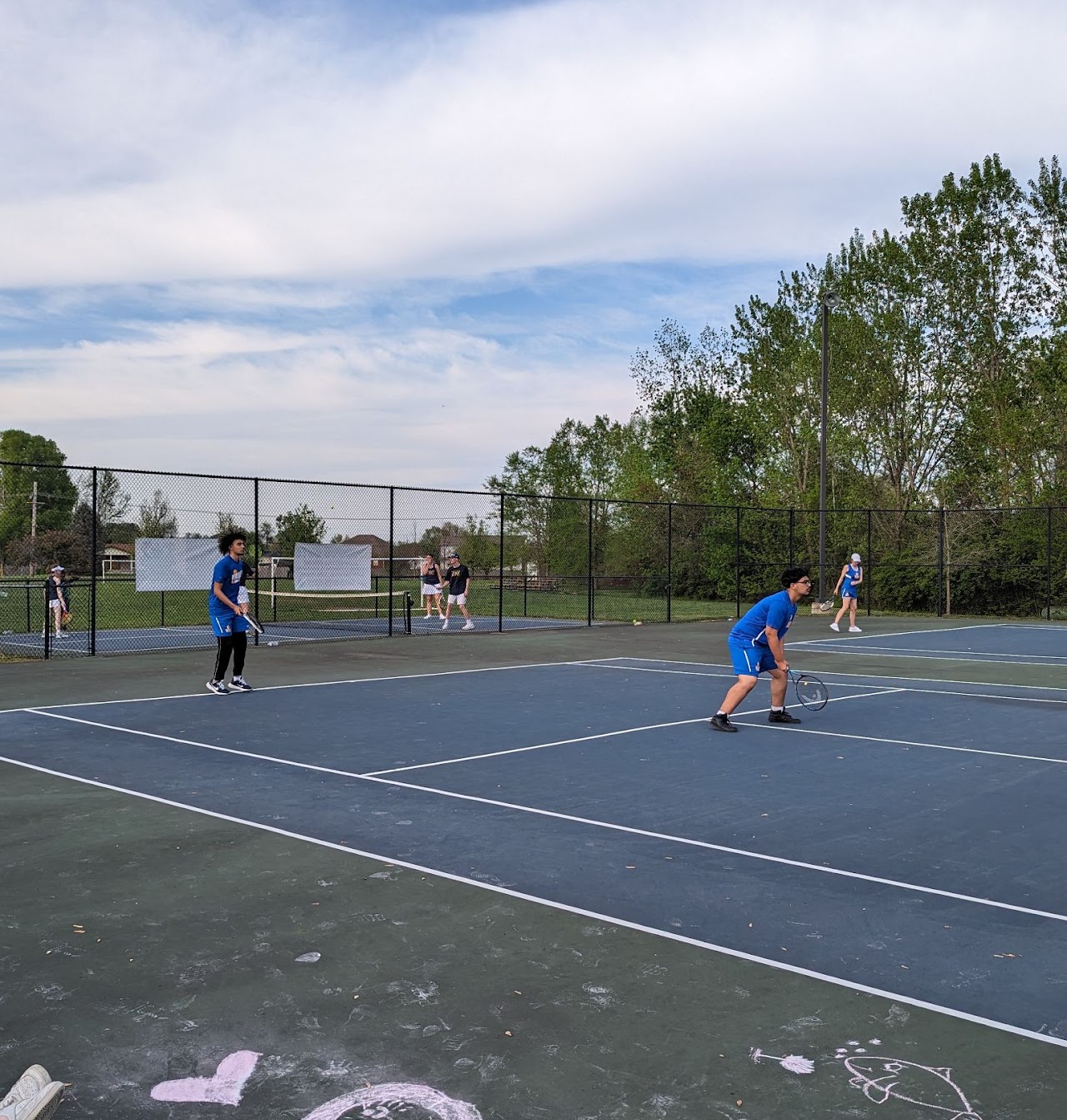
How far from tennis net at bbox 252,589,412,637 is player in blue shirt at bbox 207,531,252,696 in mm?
7074

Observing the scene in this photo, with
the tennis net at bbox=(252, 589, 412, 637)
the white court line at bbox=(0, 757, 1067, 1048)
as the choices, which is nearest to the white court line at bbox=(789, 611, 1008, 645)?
the tennis net at bbox=(252, 589, 412, 637)

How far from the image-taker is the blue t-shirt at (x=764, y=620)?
10359 millimetres

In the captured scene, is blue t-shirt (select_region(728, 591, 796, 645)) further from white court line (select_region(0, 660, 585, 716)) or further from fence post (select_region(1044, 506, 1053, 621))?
fence post (select_region(1044, 506, 1053, 621))

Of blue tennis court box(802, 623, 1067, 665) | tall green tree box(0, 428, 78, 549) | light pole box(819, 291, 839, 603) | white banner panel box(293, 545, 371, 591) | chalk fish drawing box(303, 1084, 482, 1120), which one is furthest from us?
tall green tree box(0, 428, 78, 549)

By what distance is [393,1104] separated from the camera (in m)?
3.35

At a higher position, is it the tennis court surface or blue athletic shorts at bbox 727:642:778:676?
blue athletic shorts at bbox 727:642:778:676

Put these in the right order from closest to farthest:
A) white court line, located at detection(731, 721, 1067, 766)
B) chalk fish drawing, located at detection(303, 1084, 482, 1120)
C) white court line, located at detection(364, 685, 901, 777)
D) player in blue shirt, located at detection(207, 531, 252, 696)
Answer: chalk fish drawing, located at detection(303, 1084, 482, 1120), white court line, located at detection(364, 685, 901, 777), white court line, located at detection(731, 721, 1067, 766), player in blue shirt, located at detection(207, 531, 252, 696)

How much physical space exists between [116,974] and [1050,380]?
35722mm

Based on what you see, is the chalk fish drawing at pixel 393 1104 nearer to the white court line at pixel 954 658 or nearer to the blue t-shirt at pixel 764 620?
the blue t-shirt at pixel 764 620

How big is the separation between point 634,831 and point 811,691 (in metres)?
6.93

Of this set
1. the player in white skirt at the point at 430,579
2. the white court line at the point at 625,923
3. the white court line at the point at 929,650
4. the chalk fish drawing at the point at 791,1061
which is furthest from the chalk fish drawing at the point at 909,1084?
the player in white skirt at the point at 430,579

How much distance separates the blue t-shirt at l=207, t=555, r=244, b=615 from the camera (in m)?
12.7

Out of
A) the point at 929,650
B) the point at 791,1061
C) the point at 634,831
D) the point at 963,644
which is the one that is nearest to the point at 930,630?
the point at 963,644

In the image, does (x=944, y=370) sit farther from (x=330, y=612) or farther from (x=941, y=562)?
(x=330, y=612)
